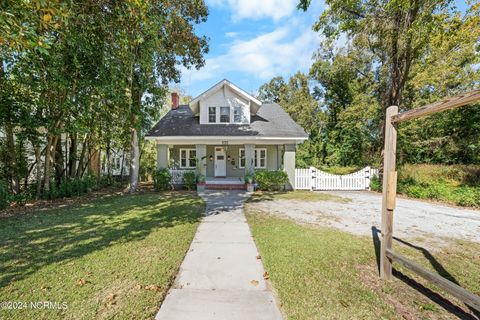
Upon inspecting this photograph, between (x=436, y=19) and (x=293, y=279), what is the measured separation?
14.2 meters

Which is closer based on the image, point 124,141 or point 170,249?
point 170,249

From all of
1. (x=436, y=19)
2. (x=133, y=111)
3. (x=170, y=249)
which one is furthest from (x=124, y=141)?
(x=436, y=19)

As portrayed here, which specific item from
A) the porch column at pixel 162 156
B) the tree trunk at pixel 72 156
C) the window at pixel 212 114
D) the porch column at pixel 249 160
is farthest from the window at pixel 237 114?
the tree trunk at pixel 72 156

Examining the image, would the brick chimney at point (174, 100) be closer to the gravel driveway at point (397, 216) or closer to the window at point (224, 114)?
the window at point (224, 114)

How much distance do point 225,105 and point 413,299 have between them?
12.6 meters

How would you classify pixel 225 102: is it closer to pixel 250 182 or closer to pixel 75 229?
pixel 250 182

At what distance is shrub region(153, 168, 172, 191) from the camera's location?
1188 cm

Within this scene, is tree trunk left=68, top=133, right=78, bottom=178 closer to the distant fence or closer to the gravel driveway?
the distant fence

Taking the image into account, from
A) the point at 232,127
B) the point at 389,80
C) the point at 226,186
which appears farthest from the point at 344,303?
the point at 389,80

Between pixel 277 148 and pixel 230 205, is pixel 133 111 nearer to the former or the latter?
pixel 230 205

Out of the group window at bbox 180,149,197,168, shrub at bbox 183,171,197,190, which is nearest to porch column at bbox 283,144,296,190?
shrub at bbox 183,171,197,190

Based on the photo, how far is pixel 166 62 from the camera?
1362cm

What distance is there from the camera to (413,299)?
9.73 ft

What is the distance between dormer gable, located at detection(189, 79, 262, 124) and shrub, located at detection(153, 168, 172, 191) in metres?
4.11
